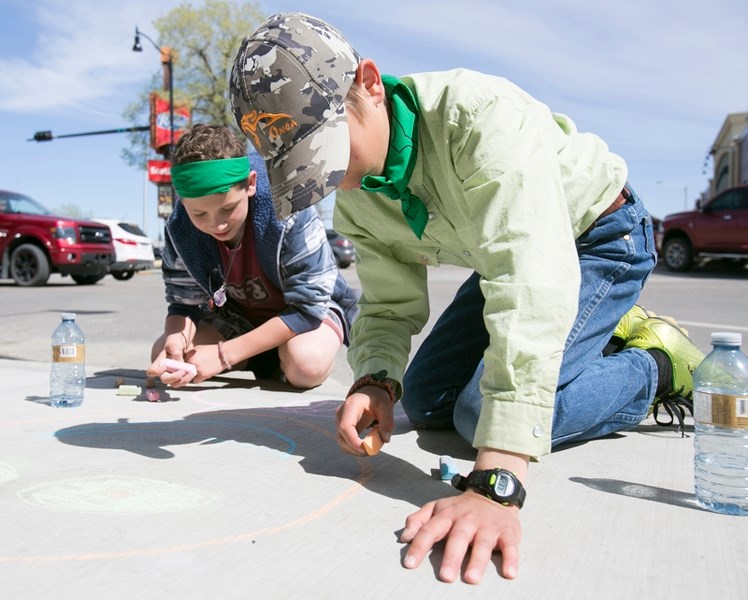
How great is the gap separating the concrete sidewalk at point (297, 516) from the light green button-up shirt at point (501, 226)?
10.5 inches

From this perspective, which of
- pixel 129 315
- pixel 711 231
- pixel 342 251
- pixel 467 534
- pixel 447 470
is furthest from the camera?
pixel 342 251

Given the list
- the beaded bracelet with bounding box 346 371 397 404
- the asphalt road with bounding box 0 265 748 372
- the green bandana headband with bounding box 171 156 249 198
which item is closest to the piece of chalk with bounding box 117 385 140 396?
the green bandana headband with bounding box 171 156 249 198

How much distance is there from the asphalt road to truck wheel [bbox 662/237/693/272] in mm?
2125

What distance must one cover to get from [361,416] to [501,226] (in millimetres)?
667

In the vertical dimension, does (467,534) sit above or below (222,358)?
below

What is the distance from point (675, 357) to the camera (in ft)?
7.81

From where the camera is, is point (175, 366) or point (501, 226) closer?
point (501, 226)

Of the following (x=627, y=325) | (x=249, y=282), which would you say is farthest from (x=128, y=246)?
(x=627, y=325)

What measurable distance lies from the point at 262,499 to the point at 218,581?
1.40 ft

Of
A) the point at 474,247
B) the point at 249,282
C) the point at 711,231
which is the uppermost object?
the point at 711,231

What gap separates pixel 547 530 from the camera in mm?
1555

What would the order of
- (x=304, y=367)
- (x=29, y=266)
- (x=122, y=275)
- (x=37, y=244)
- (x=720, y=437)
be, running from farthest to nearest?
(x=122, y=275)
(x=37, y=244)
(x=29, y=266)
(x=304, y=367)
(x=720, y=437)

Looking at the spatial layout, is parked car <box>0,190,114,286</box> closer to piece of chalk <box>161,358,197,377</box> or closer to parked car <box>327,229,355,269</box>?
parked car <box>327,229,355,269</box>

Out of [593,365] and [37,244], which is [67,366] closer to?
[593,365]
